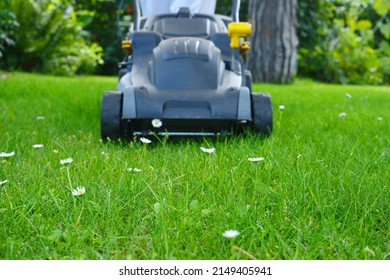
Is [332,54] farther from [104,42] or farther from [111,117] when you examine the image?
[111,117]

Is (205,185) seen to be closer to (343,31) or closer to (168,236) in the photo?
(168,236)

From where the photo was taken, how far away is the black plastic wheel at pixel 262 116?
2.67 metres

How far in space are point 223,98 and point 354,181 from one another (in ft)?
2.92

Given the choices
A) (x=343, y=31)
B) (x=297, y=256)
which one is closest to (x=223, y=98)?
(x=297, y=256)

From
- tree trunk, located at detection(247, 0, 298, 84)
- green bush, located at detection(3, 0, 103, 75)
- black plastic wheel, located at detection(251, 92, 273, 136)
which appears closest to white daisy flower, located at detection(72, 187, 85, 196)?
black plastic wheel, located at detection(251, 92, 273, 136)

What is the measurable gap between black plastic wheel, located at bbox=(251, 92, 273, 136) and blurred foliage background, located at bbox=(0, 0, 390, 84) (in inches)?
181

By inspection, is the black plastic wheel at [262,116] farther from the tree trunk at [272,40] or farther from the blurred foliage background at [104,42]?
the blurred foliage background at [104,42]

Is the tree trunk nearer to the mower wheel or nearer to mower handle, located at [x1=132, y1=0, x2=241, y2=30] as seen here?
mower handle, located at [x1=132, y1=0, x2=241, y2=30]

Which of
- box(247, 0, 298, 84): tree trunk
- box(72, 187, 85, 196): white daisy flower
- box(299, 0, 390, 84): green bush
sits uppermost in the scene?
box(72, 187, 85, 196): white daisy flower

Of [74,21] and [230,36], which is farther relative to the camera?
[74,21]

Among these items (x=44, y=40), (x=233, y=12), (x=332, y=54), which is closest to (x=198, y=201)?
(x=233, y=12)

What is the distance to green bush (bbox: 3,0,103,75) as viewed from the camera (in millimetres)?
7961

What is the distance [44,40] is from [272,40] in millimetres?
3317
